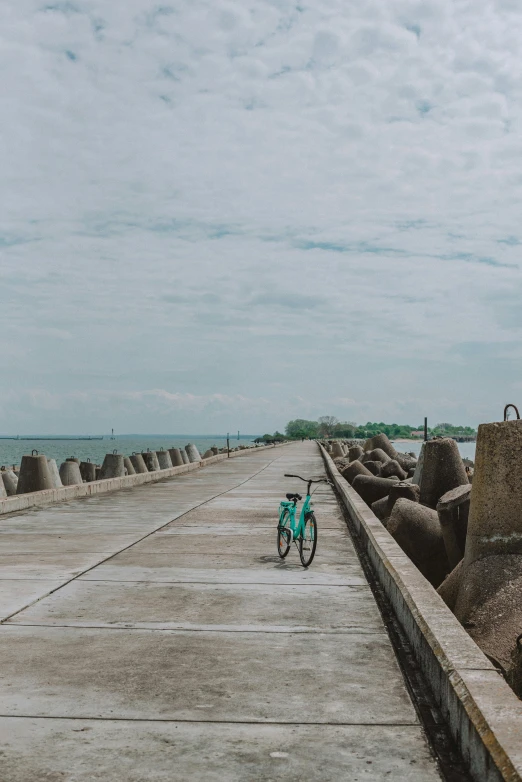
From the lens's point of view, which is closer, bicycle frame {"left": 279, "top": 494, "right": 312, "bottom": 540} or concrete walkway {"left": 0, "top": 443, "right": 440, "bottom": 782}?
concrete walkway {"left": 0, "top": 443, "right": 440, "bottom": 782}

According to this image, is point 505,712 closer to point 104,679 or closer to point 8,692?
point 104,679

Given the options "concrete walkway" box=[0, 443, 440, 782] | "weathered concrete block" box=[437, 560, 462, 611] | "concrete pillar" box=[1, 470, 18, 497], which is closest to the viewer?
"concrete walkway" box=[0, 443, 440, 782]

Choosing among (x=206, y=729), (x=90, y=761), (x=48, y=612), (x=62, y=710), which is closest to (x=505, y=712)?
(x=206, y=729)

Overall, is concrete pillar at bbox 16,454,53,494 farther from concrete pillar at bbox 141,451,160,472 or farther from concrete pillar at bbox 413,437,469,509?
concrete pillar at bbox 141,451,160,472

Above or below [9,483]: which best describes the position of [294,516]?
above

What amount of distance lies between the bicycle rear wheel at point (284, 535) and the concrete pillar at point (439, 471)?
5.66 metres

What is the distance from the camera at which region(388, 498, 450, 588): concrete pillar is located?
11414mm

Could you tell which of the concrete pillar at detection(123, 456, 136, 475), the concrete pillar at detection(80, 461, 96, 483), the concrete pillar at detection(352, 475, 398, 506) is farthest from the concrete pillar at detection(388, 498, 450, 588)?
the concrete pillar at detection(80, 461, 96, 483)

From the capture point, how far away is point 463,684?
4.22 m

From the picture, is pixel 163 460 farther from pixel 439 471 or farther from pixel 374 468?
pixel 439 471

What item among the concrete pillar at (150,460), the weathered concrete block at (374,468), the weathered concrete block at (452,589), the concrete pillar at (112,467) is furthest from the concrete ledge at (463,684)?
the concrete pillar at (150,460)

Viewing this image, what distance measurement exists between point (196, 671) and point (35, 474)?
1317 centimetres

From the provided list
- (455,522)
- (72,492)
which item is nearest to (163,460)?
(72,492)

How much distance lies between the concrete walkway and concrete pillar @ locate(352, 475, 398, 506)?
9.35m
